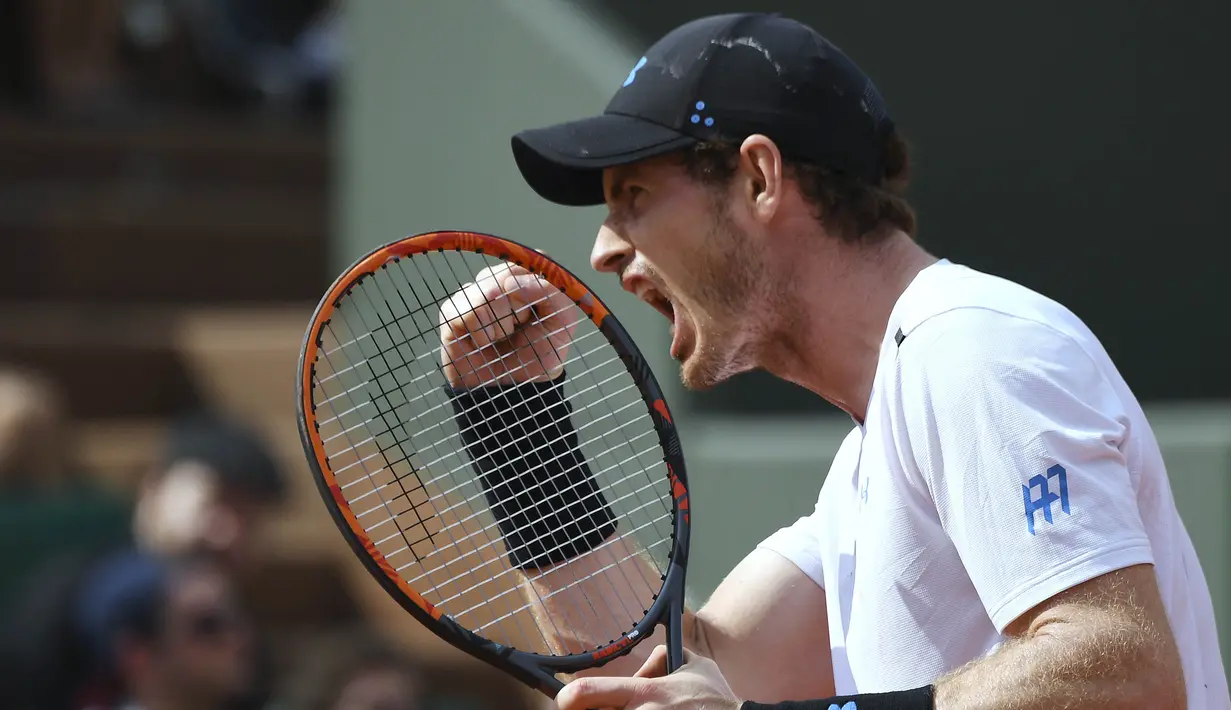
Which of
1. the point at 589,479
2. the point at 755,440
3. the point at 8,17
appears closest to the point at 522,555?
the point at 589,479

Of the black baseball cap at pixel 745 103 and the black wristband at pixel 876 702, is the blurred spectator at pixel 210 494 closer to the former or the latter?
the black baseball cap at pixel 745 103

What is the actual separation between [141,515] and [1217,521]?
3.32 meters

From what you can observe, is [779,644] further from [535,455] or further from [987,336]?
[987,336]

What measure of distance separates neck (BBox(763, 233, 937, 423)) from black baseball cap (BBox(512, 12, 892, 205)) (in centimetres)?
11

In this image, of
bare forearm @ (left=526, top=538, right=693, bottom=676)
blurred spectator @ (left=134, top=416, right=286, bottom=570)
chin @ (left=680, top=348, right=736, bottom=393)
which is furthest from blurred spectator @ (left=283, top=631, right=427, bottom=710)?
chin @ (left=680, top=348, right=736, bottom=393)

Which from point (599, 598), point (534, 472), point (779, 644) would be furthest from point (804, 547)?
point (534, 472)

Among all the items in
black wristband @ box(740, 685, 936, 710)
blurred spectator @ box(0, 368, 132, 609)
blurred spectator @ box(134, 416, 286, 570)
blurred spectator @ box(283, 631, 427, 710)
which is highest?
blurred spectator @ box(0, 368, 132, 609)

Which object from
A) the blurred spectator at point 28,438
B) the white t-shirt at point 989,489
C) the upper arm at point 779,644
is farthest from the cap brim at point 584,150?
the blurred spectator at point 28,438

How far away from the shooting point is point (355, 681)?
488 cm

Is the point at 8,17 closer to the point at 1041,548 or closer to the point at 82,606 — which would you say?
the point at 82,606

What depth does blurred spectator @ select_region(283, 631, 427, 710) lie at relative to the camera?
4844mm

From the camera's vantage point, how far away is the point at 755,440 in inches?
190

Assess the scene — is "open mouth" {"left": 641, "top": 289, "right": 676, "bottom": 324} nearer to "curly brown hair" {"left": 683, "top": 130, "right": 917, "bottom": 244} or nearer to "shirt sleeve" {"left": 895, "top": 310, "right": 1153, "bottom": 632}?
"curly brown hair" {"left": 683, "top": 130, "right": 917, "bottom": 244}

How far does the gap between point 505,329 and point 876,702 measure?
2.68 feet
